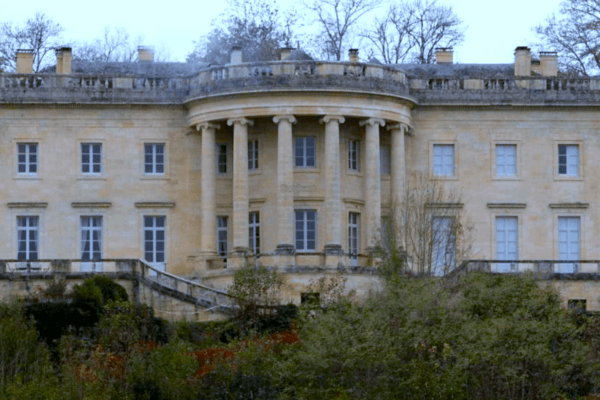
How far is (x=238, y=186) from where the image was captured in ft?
206

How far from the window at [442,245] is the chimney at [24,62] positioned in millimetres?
16896

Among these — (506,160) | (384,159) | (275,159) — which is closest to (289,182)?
Answer: (275,159)

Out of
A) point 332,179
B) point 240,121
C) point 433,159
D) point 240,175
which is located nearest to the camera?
point 332,179

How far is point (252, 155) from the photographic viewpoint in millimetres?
64375

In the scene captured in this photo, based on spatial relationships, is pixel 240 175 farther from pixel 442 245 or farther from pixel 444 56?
pixel 444 56

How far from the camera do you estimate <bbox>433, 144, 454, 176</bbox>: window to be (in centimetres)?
6569

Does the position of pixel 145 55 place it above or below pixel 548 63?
above

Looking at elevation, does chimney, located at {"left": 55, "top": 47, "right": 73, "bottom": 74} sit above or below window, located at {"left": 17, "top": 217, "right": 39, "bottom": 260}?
above

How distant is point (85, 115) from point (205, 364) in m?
20.4

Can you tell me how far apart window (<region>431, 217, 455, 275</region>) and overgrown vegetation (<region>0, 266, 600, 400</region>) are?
9599 mm

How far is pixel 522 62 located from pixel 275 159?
34.7 ft

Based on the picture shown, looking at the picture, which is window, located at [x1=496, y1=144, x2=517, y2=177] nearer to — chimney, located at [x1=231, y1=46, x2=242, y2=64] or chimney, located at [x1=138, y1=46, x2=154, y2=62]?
chimney, located at [x1=231, y1=46, x2=242, y2=64]

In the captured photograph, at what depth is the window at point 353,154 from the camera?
64.3m

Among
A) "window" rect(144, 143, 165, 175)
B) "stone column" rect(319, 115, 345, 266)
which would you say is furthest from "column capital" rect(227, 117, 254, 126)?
"window" rect(144, 143, 165, 175)
